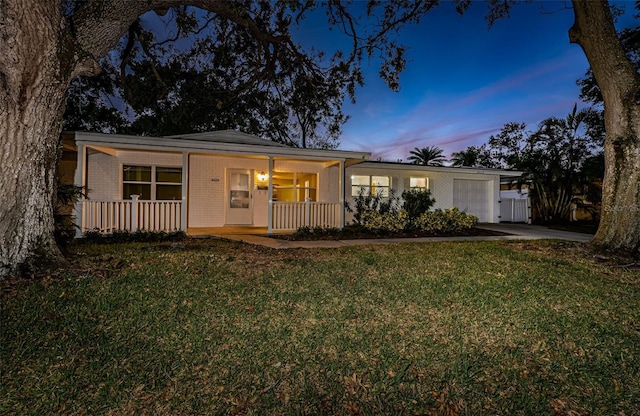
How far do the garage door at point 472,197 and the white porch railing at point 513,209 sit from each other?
1.26m

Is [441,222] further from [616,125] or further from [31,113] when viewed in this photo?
[31,113]

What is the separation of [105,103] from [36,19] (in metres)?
17.5

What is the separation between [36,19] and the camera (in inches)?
155

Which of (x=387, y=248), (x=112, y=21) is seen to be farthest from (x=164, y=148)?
(x=387, y=248)

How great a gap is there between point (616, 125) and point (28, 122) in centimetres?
1027

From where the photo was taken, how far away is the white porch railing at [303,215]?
10836 mm

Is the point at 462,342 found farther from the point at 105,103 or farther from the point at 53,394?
the point at 105,103

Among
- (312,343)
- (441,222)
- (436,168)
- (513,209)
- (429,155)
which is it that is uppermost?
(429,155)

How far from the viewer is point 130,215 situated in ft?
31.2

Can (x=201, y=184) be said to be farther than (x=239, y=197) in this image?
No

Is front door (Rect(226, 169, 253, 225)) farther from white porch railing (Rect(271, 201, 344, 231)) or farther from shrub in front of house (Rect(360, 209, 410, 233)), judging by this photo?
shrub in front of house (Rect(360, 209, 410, 233))

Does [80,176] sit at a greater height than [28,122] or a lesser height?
lesser

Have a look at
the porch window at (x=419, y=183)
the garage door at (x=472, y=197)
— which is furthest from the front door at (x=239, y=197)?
the garage door at (x=472, y=197)

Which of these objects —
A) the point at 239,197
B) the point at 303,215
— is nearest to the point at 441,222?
the point at 303,215
